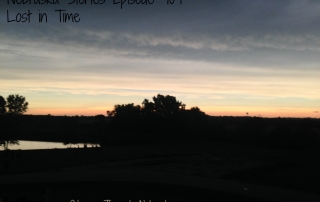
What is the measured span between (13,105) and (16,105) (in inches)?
23.6

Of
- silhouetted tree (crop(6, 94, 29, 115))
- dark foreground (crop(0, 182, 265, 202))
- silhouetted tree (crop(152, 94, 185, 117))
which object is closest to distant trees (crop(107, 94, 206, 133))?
silhouetted tree (crop(152, 94, 185, 117))

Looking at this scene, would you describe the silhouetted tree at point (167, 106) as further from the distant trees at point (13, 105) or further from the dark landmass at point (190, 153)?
the distant trees at point (13, 105)

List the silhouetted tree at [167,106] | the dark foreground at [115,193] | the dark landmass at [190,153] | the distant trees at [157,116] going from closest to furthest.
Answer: the dark foreground at [115,193] → the dark landmass at [190,153] → the distant trees at [157,116] → the silhouetted tree at [167,106]

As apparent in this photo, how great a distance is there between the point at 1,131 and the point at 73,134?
485 inches

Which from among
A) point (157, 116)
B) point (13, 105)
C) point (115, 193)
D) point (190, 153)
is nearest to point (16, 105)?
point (13, 105)

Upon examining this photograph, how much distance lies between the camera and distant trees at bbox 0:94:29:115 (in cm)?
6988

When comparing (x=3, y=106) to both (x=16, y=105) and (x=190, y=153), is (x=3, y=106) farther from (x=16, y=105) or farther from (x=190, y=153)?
(x=190, y=153)

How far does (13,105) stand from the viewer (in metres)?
70.4

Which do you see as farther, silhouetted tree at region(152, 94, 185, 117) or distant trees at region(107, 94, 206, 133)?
silhouetted tree at region(152, 94, 185, 117)

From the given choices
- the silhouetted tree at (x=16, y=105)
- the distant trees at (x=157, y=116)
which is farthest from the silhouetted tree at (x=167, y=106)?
the silhouetted tree at (x=16, y=105)

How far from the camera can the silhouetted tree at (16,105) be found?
230 ft

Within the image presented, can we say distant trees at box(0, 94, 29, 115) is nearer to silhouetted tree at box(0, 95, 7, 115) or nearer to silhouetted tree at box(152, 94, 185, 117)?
silhouetted tree at box(0, 95, 7, 115)

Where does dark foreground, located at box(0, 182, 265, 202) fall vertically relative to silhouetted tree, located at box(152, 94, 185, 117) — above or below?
below

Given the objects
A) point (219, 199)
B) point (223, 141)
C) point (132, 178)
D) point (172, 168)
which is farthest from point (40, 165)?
point (223, 141)
